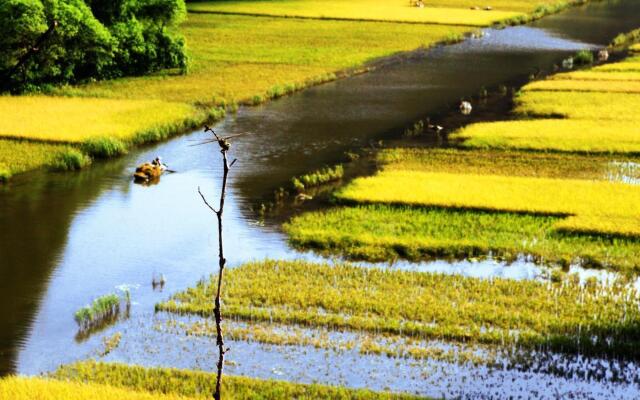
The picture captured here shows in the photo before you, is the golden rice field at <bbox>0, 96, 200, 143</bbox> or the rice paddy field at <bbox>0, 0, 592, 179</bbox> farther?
the rice paddy field at <bbox>0, 0, 592, 179</bbox>

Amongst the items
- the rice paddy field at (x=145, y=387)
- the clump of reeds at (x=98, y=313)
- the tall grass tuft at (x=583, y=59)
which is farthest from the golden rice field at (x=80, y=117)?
the tall grass tuft at (x=583, y=59)

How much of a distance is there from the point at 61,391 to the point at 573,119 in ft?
72.4

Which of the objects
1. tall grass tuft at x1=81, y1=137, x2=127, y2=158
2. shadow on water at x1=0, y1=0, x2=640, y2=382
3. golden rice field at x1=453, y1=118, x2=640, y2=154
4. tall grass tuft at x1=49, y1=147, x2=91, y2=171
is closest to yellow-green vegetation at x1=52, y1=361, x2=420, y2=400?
shadow on water at x1=0, y1=0, x2=640, y2=382

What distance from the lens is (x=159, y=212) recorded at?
2181 centimetres

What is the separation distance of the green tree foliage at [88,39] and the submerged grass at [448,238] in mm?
12210

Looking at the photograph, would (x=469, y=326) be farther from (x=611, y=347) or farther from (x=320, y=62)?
(x=320, y=62)

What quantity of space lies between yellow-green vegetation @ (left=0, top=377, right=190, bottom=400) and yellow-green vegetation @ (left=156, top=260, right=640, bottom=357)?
10.7 ft

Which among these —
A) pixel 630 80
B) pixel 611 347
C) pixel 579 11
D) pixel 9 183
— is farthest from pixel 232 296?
pixel 579 11

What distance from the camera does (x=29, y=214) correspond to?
21438 mm

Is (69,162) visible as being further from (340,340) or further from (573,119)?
(573,119)

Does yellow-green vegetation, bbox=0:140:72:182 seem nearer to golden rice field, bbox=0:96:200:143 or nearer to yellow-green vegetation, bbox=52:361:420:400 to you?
golden rice field, bbox=0:96:200:143

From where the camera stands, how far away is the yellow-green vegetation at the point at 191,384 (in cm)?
1318

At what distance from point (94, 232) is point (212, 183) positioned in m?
4.19

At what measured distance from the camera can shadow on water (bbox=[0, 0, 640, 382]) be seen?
16438 mm
